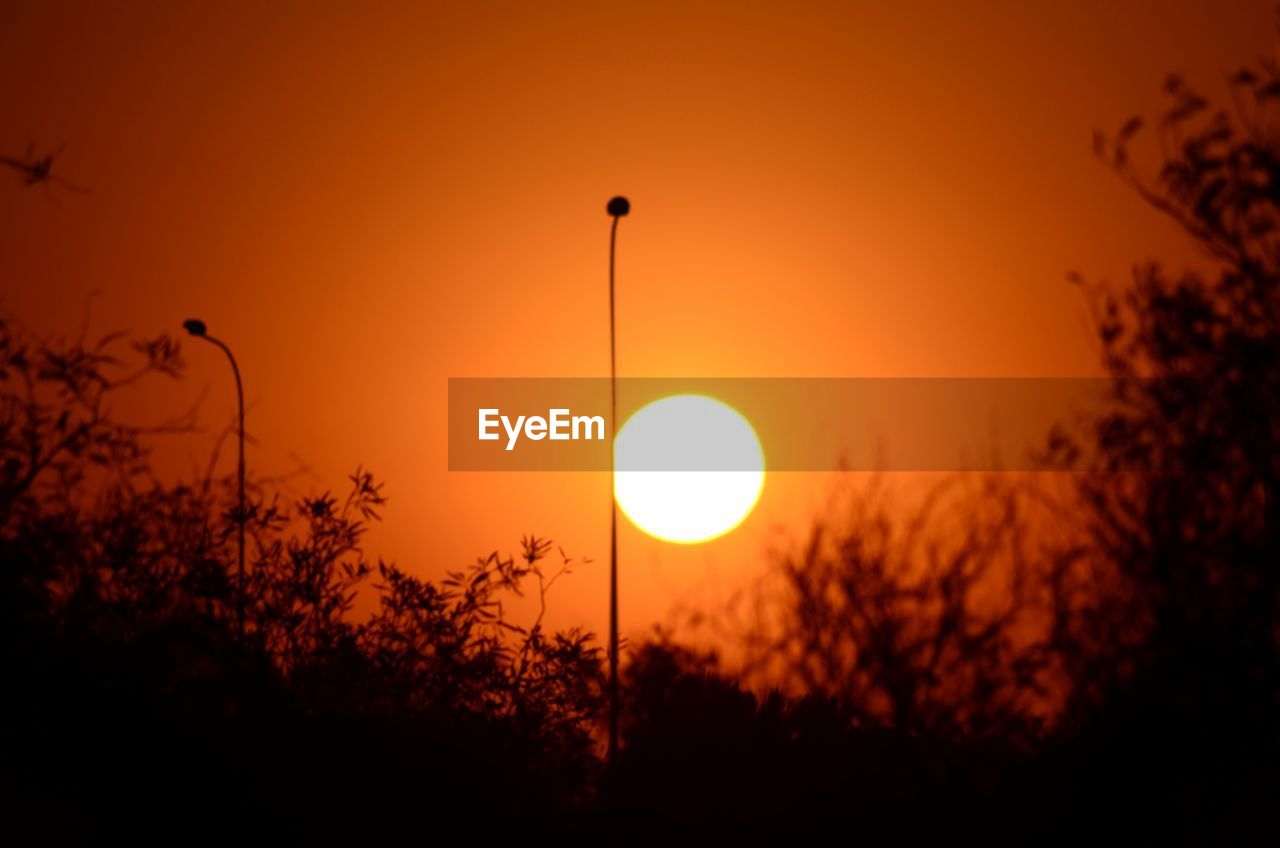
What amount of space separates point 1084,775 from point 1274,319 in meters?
4.62

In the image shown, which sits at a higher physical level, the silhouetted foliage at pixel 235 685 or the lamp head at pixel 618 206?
the lamp head at pixel 618 206

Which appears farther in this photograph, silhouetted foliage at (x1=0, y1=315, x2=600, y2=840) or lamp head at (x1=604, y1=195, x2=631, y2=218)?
lamp head at (x1=604, y1=195, x2=631, y2=218)

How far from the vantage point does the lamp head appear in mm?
16719

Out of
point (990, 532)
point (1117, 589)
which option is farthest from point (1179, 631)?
point (990, 532)

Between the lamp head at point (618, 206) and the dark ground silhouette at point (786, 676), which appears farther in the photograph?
the lamp head at point (618, 206)

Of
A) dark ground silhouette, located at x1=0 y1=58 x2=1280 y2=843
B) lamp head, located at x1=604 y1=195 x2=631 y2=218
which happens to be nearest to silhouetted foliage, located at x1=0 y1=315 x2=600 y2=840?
dark ground silhouette, located at x1=0 y1=58 x2=1280 y2=843

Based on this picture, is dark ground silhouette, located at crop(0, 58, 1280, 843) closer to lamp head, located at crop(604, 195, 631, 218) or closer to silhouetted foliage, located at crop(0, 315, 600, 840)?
silhouetted foliage, located at crop(0, 315, 600, 840)

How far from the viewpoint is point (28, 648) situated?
24.2 ft

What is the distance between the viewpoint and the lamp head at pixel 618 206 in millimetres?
16719

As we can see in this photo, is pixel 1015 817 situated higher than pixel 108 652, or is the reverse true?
pixel 108 652

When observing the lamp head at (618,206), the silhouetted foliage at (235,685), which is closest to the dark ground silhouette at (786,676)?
the silhouetted foliage at (235,685)

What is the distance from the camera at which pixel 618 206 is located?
55.1 feet

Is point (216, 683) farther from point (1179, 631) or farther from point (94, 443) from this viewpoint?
point (1179, 631)

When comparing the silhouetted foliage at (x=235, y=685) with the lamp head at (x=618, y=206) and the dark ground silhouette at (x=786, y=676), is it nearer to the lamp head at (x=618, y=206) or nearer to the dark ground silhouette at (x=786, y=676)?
the dark ground silhouette at (x=786, y=676)
